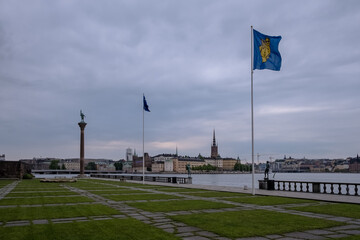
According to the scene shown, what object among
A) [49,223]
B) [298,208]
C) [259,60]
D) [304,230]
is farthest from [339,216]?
[259,60]

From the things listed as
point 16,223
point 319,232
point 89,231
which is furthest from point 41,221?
point 319,232

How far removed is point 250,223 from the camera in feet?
42.4

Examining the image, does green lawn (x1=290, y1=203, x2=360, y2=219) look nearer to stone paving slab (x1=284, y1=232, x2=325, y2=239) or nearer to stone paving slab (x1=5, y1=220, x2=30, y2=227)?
stone paving slab (x1=284, y1=232, x2=325, y2=239)

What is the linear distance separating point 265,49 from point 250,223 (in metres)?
17.8

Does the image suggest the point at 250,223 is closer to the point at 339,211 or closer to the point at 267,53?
the point at 339,211

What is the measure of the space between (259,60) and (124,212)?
56.0 ft

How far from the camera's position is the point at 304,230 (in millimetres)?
11594

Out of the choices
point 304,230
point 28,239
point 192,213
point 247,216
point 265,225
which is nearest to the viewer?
point 28,239

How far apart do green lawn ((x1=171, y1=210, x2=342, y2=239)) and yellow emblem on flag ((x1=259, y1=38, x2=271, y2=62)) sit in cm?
1500

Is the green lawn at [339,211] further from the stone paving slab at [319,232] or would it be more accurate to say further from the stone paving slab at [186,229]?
the stone paving slab at [186,229]

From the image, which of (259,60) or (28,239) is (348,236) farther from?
(259,60)

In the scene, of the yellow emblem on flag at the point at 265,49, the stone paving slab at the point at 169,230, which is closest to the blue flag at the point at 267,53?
A: the yellow emblem on flag at the point at 265,49

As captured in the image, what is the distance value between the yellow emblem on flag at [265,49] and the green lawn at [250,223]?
15004 millimetres

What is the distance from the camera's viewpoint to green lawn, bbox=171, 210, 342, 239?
11391 millimetres
